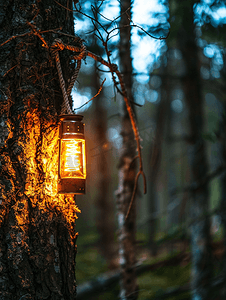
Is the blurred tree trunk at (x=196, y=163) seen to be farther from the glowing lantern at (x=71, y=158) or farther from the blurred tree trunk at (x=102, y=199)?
the blurred tree trunk at (x=102, y=199)

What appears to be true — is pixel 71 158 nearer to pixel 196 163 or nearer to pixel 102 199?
pixel 196 163

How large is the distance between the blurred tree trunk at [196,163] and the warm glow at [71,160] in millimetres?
2342

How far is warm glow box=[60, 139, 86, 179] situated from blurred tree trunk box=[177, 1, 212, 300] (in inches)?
92.2

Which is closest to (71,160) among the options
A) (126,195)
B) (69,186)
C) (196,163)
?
(69,186)

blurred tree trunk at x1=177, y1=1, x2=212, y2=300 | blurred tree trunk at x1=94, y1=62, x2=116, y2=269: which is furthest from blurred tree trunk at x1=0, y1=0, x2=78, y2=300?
blurred tree trunk at x1=94, y1=62, x2=116, y2=269

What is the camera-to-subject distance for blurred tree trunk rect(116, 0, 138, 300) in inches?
125

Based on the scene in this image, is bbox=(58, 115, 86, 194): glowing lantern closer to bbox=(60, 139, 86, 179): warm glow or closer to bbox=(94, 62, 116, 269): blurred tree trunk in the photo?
bbox=(60, 139, 86, 179): warm glow

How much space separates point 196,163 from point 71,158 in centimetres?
292

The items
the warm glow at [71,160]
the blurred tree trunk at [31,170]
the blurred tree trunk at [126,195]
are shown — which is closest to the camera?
the blurred tree trunk at [31,170]

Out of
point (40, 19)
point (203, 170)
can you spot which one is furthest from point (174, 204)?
point (40, 19)

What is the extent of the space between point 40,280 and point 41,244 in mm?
152

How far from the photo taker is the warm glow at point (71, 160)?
4.10 feet

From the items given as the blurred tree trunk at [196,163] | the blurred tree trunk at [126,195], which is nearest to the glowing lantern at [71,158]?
the blurred tree trunk at [126,195]

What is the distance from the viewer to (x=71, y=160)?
1.26 meters
